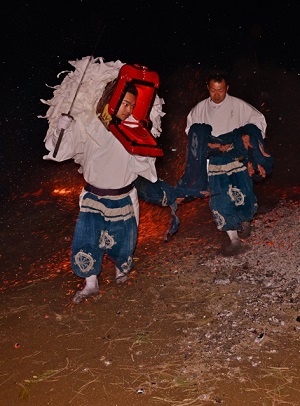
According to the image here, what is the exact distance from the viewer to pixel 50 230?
879 cm

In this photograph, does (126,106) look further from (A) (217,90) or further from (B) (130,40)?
(B) (130,40)

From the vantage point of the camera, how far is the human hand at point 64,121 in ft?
18.1

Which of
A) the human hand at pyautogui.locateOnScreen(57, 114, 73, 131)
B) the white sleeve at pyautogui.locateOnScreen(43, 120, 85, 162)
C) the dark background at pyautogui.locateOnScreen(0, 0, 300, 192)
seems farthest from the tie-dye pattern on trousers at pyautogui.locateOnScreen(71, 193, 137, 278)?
the dark background at pyautogui.locateOnScreen(0, 0, 300, 192)

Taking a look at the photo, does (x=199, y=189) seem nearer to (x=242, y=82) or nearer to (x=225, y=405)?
(x=225, y=405)

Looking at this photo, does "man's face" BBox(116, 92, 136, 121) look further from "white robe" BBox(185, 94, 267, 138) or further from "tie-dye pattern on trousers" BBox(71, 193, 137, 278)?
"white robe" BBox(185, 94, 267, 138)

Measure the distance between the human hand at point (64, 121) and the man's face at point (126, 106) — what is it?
0.48m

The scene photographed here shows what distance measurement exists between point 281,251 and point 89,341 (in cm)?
276

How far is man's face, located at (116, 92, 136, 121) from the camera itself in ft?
18.4

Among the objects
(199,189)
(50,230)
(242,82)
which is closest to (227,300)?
(199,189)

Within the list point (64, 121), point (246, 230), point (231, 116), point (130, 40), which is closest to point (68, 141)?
point (64, 121)

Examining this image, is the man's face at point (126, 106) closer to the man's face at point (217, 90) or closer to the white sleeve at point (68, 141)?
the white sleeve at point (68, 141)

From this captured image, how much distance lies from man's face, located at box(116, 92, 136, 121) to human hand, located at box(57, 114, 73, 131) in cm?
48

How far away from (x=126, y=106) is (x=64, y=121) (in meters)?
0.63

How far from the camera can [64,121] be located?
552cm
